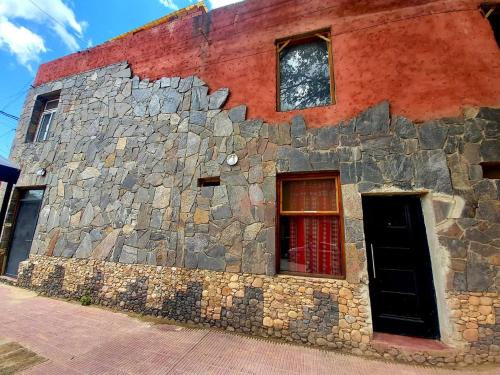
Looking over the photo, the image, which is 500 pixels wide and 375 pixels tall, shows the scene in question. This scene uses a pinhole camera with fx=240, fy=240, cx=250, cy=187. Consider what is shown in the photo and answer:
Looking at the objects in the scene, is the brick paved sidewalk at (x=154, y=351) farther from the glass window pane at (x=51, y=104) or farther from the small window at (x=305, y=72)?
the glass window pane at (x=51, y=104)

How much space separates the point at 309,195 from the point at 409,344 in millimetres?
2477

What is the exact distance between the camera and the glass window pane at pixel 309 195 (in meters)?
4.09

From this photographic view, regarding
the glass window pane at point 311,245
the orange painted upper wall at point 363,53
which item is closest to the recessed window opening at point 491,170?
the orange painted upper wall at point 363,53

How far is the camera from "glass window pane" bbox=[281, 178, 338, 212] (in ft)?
13.4

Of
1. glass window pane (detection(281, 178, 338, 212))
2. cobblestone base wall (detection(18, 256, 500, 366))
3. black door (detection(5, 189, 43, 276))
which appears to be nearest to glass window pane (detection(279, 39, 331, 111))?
glass window pane (detection(281, 178, 338, 212))

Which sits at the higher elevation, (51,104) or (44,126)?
(51,104)

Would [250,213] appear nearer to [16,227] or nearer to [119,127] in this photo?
[119,127]

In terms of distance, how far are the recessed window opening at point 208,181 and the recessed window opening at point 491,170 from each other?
4.34m

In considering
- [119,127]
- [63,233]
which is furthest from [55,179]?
[119,127]

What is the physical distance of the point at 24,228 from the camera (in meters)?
6.66

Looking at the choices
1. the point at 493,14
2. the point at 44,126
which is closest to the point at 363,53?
the point at 493,14

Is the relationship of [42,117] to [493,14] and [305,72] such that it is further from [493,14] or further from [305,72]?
[493,14]

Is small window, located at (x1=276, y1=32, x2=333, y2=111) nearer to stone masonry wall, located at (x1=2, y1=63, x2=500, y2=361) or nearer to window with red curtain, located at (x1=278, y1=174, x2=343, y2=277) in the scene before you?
stone masonry wall, located at (x1=2, y1=63, x2=500, y2=361)

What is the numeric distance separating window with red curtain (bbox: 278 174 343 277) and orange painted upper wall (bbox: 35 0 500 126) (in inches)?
46.2
